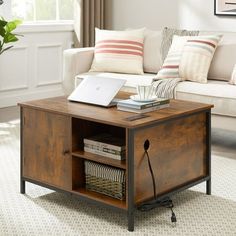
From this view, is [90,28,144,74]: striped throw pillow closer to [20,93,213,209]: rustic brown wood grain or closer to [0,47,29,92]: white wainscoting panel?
[0,47,29,92]: white wainscoting panel

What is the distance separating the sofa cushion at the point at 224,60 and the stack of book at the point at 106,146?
181 cm

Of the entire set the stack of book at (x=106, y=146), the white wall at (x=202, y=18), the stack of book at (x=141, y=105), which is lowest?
the stack of book at (x=106, y=146)

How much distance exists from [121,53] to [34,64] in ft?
4.11

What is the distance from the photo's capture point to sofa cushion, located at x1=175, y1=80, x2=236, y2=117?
13.6 ft

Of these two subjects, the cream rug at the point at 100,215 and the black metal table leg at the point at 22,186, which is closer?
A: the cream rug at the point at 100,215

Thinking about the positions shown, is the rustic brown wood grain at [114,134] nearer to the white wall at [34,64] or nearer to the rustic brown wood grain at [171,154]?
the rustic brown wood grain at [171,154]

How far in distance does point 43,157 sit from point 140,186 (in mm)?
610

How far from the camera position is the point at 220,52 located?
186 inches

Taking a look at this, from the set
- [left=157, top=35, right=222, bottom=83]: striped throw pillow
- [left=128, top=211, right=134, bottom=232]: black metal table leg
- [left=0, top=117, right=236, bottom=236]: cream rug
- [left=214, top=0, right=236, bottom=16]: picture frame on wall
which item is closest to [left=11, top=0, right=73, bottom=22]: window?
[left=214, top=0, right=236, bottom=16]: picture frame on wall

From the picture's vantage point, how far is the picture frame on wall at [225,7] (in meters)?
5.30

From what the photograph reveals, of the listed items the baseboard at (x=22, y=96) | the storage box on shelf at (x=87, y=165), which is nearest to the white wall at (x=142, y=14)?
the baseboard at (x=22, y=96)

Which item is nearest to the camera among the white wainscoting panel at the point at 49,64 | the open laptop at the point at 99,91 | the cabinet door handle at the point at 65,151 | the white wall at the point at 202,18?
the cabinet door handle at the point at 65,151

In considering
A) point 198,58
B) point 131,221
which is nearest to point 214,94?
point 198,58

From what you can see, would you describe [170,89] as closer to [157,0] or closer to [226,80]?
[226,80]
